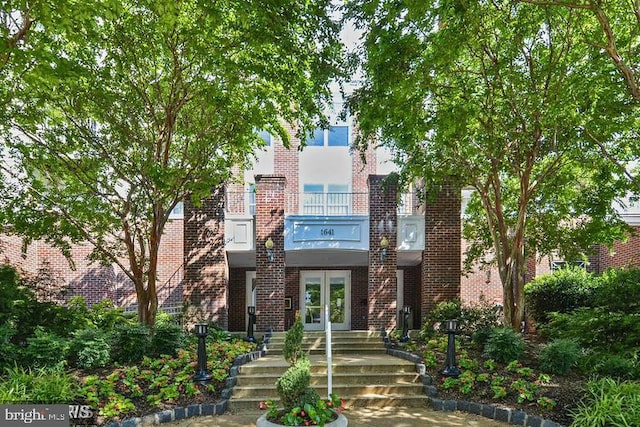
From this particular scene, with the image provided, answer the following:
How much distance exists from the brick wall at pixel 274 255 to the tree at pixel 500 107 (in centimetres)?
354

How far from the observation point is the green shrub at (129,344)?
9281mm

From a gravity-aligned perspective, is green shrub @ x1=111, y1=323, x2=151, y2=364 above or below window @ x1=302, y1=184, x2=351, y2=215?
below

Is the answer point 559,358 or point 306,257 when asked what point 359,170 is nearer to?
point 306,257

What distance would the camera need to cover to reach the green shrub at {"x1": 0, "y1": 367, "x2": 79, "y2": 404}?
6.46 m

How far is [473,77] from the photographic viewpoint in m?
9.94

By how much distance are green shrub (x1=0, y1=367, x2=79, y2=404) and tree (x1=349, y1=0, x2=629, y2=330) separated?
657 centimetres

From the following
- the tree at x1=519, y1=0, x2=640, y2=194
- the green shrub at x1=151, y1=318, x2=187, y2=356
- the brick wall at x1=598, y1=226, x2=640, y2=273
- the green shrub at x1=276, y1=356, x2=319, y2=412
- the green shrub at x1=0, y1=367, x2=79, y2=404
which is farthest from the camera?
the brick wall at x1=598, y1=226, x2=640, y2=273

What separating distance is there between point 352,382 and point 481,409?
2489 mm

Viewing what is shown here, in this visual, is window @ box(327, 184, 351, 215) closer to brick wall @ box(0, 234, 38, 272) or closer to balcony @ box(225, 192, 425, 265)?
balcony @ box(225, 192, 425, 265)

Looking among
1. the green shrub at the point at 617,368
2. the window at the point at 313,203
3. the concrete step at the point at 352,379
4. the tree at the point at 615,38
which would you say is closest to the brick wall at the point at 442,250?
the window at the point at 313,203

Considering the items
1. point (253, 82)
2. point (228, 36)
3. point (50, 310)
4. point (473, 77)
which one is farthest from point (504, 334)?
point (50, 310)

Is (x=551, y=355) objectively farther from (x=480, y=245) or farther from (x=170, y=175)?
(x=170, y=175)

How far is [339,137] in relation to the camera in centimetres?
1878

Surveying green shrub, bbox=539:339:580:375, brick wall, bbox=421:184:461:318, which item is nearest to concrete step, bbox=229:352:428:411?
green shrub, bbox=539:339:580:375
